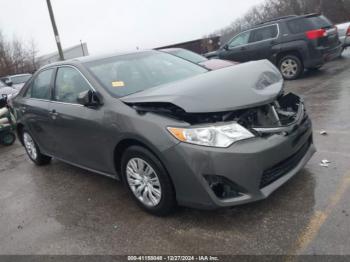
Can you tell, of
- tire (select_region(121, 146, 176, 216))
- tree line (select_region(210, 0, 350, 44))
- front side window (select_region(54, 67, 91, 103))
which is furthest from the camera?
tree line (select_region(210, 0, 350, 44))

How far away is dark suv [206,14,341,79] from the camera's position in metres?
8.92

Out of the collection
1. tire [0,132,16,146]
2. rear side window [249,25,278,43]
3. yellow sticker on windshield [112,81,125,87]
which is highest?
yellow sticker on windshield [112,81,125,87]

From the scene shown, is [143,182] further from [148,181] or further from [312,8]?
[312,8]

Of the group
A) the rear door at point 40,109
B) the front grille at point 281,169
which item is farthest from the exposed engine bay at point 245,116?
the rear door at point 40,109

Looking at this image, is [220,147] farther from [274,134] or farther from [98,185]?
[98,185]

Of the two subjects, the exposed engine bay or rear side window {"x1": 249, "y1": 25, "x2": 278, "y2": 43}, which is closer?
the exposed engine bay

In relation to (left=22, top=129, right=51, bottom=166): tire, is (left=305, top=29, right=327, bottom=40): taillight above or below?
above

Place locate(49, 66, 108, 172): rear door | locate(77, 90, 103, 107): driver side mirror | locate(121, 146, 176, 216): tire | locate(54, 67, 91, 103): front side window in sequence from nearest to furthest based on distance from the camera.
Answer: locate(121, 146, 176, 216): tire, locate(77, 90, 103, 107): driver side mirror, locate(49, 66, 108, 172): rear door, locate(54, 67, 91, 103): front side window

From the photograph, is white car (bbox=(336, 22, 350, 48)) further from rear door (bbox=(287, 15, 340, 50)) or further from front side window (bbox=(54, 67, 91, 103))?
front side window (bbox=(54, 67, 91, 103))

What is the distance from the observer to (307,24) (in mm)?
9094

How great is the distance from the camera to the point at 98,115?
11.9 feet

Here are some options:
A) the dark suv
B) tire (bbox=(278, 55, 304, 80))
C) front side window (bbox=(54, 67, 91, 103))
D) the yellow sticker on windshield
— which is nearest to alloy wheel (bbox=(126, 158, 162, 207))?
the yellow sticker on windshield

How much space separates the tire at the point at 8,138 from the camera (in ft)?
25.0

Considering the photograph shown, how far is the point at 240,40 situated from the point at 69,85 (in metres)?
8.01
